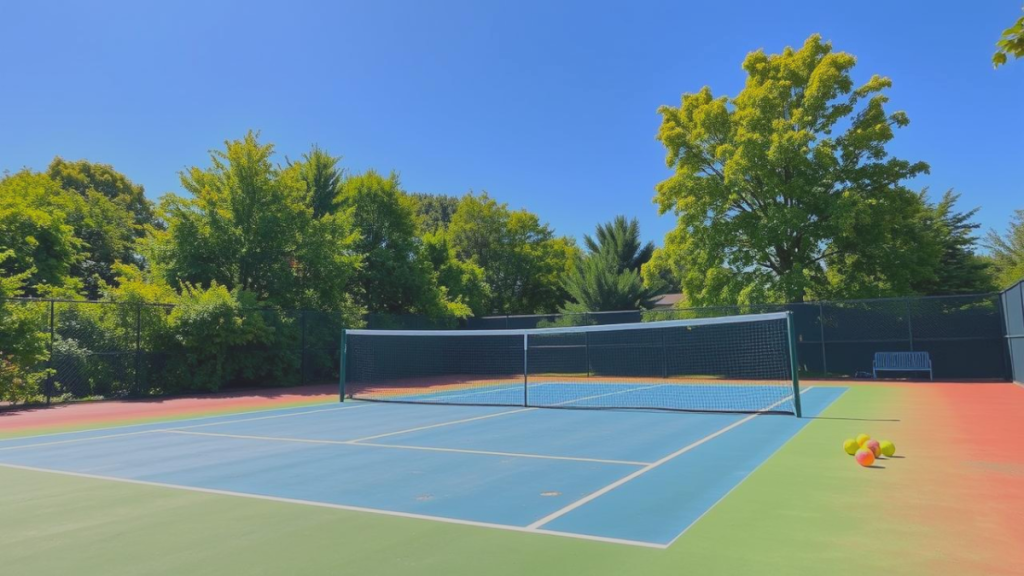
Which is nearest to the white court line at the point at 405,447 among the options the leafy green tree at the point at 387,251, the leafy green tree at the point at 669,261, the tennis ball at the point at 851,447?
the tennis ball at the point at 851,447

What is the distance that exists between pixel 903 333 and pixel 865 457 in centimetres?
1729

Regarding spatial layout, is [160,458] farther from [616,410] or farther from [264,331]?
[264,331]

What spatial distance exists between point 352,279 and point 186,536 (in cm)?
2553

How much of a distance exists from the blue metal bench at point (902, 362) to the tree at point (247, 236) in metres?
20.3

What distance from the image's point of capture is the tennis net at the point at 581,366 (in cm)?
1738

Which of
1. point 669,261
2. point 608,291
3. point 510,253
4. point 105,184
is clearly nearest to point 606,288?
point 608,291

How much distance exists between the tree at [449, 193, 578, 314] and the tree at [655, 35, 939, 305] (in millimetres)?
19532

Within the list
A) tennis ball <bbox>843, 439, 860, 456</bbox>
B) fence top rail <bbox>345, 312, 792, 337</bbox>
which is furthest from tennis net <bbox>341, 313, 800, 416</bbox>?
tennis ball <bbox>843, 439, 860, 456</bbox>

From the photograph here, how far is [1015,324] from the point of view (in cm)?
1730

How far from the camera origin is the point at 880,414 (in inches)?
478

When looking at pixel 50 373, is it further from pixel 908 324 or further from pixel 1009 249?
pixel 1009 249

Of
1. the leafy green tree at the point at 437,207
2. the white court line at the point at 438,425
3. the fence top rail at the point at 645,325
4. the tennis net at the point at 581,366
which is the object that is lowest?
the white court line at the point at 438,425

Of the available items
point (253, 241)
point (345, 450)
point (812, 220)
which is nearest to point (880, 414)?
point (345, 450)

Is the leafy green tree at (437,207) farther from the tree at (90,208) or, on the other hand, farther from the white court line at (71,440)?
the white court line at (71,440)
